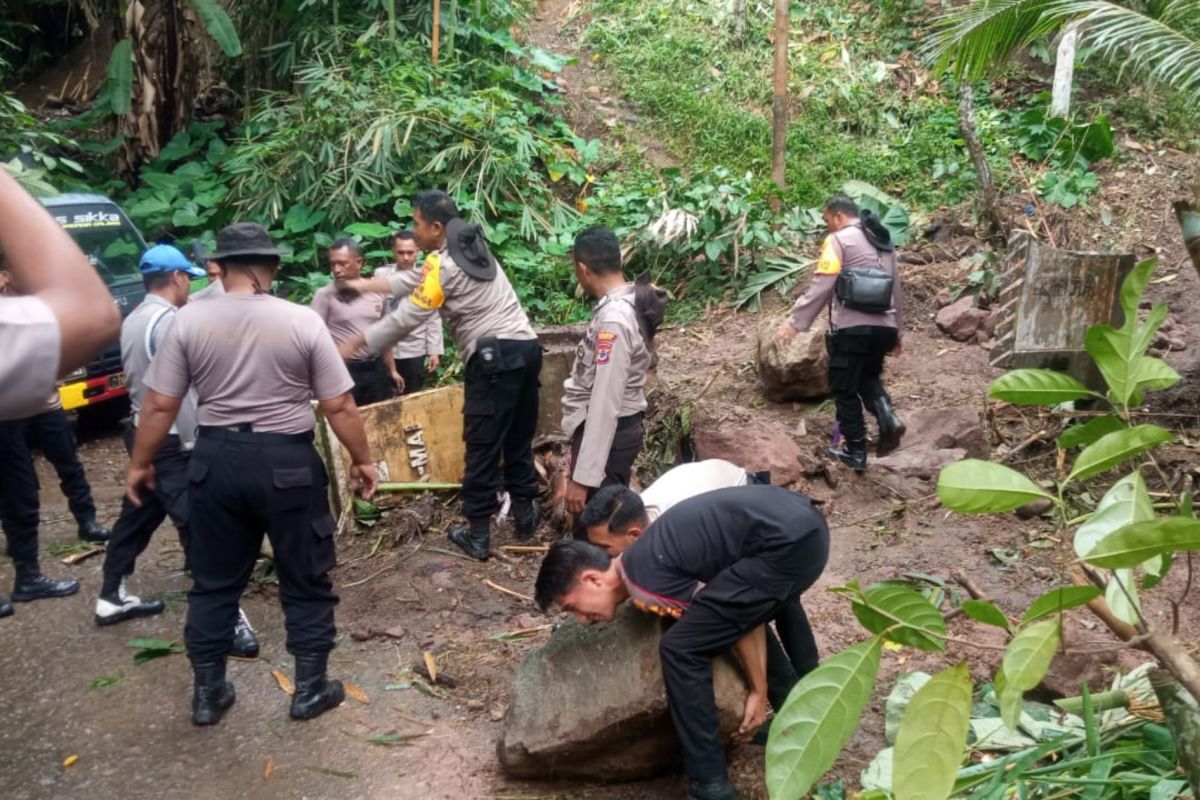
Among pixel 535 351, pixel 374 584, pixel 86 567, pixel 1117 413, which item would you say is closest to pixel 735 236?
pixel 535 351

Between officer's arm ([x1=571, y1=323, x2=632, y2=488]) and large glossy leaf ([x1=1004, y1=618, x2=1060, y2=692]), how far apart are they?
349 cm

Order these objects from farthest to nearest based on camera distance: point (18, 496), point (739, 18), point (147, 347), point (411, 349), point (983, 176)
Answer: point (739, 18), point (983, 176), point (411, 349), point (18, 496), point (147, 347)

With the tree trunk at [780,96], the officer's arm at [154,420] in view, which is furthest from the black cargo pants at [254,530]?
the tree trunk at [780,96]

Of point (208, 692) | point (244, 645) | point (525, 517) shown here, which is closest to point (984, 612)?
point (208, 692)

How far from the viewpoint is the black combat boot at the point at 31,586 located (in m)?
5.61

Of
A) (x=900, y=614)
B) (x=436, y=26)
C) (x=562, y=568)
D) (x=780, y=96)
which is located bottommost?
(x=562, y=568)

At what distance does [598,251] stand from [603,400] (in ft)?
2.37

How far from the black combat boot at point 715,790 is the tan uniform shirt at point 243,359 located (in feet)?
6.79

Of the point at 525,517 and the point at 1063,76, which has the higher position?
the point at 1063,76

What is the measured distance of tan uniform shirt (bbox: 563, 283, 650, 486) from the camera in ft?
16.5

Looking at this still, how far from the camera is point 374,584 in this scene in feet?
18.8

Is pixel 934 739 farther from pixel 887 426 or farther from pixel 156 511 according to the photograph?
pixel 887 426

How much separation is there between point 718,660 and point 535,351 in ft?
8.06

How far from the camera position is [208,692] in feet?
14.3
